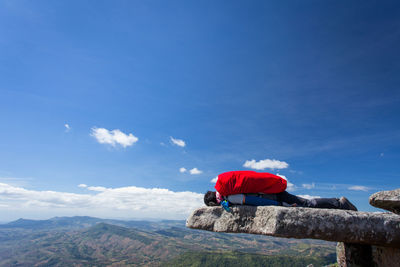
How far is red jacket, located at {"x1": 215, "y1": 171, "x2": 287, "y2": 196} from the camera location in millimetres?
5511

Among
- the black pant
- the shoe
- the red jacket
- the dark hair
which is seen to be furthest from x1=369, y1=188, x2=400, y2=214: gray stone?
the dark hair

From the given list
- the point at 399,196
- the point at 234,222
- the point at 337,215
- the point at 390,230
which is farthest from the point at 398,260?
the point at 234,222

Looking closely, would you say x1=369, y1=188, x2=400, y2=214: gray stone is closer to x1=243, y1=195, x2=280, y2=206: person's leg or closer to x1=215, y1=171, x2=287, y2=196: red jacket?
x1=215, y1=171, x2=287, y2=196: red jacket

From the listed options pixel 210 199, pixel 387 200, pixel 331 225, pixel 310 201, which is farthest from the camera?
pixel 210 199

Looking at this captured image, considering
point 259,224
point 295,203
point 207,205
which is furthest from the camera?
point 207,205

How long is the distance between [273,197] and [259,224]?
0.92m

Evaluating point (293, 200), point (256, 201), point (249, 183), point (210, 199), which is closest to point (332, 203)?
point (293, 200)

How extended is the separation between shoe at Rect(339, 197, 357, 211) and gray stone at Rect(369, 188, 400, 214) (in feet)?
1.32

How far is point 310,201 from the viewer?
5.70 meters

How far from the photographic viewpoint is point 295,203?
567cm

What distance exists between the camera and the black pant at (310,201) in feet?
18.2

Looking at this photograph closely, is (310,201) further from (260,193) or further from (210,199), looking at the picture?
(210,199)

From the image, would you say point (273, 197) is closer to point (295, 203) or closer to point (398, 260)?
point (295, 203)

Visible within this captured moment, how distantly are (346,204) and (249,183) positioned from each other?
238 centimetres
